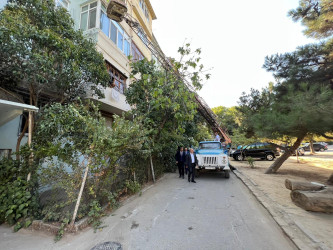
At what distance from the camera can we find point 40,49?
499 cm

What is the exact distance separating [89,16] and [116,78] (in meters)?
3.59

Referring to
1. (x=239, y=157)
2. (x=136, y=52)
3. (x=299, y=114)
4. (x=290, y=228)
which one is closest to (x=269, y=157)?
(x=239, y=157)

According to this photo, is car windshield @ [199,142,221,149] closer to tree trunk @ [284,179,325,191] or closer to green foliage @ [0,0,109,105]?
tree trunk @ [284,179,325,191]

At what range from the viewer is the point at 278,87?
823 centimetres

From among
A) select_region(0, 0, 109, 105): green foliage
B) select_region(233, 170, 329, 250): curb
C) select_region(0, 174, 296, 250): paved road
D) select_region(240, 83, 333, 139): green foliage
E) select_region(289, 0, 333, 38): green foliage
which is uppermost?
select_region(289, 0, 333, 38): green foliage

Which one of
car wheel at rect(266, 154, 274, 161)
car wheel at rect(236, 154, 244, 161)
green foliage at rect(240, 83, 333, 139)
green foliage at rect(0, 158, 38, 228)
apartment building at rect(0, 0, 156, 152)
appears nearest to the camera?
green foliage at rect(0, 158, 38, 228)

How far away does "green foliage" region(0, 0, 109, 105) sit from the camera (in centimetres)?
451

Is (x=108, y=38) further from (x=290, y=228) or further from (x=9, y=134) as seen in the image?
(x=290, y=228)

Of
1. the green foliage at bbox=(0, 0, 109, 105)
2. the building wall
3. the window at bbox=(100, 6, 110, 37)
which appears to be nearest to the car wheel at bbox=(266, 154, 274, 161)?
the green foliage at bbox=(0, 0, 109, 105)

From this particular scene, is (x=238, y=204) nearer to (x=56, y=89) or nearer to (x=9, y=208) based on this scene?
(x=9, y=208)

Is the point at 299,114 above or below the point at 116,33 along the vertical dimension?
below

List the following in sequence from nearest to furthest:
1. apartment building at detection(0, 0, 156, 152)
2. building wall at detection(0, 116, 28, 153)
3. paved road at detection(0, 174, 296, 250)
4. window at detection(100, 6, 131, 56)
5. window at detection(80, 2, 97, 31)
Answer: paved road at detection(0, 174, 296, 250) < building wall at detection(0, 116, 28, 153) < apartment building at detection(0, 0, 156, 152) < window at detection(80, 2, 97, 31) < window at detection(100, 6, 131, 56)

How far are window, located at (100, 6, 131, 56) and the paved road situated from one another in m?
9.48

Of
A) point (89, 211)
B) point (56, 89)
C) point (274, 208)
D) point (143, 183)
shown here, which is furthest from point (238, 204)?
point (56, 89)
